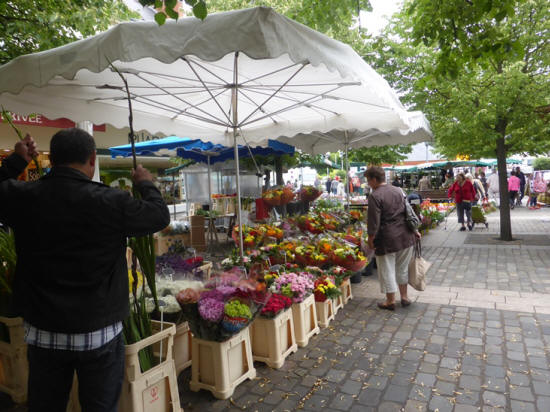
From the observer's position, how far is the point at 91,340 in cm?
179

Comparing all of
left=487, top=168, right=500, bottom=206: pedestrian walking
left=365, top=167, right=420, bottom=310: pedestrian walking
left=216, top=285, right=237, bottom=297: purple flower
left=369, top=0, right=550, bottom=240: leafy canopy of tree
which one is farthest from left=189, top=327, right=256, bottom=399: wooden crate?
left=487, top=168, right=500, bottom=206: pedestrian walking

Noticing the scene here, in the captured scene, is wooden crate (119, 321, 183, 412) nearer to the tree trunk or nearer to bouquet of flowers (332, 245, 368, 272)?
bouquet of flowers (332, 245, 368, 272)

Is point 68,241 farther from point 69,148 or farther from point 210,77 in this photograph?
point 210,77

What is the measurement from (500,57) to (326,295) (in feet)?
11.2

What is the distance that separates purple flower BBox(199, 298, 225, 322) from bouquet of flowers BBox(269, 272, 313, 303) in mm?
955

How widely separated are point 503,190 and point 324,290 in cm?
750

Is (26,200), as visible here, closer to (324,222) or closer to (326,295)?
(326,295)

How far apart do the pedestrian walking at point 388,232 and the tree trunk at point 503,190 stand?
19.5 feet

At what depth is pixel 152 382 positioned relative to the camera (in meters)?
2.58

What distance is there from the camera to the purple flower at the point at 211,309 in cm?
283

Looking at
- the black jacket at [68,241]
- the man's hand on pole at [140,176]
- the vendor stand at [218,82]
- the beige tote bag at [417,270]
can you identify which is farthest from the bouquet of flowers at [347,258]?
the black jacket at [68,241]

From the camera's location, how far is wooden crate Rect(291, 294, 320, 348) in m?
3.94

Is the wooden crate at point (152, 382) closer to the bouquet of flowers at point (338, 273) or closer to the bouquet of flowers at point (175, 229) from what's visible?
the bouquet of flowers at point (338, 273)

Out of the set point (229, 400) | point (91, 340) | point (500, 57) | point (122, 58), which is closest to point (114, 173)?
point (122, 58)
